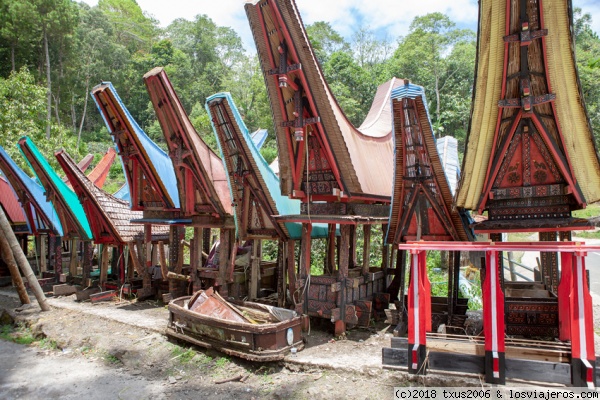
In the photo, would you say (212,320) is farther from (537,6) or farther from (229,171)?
(537,6)

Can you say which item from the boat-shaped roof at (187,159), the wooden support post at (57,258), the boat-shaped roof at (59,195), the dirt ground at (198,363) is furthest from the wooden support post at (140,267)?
the wooden support post at (57,258)

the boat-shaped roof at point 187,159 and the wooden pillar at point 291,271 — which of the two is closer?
the wooden pillar at point 291,271

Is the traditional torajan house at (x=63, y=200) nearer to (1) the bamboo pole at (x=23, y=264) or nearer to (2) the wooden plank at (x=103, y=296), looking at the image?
(2) the wooden plank at (x=103, y=296)

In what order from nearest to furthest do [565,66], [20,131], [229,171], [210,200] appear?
[565,66] < [229,171] < [210,200] < [20,131]

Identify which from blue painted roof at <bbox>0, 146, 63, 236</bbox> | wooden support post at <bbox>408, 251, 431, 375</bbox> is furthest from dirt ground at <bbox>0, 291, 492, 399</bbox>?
blue painted roof at <bbox>0, 146, 63, 236</bbox>

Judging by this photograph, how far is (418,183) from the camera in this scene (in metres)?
7.36

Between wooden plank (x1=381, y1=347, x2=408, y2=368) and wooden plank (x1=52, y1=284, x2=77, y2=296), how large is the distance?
10767 millimetres

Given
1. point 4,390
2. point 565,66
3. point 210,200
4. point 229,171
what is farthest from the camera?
point 210,200

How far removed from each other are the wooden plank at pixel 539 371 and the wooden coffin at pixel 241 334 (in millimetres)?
3348

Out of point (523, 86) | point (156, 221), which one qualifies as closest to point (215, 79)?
point (156, 221)

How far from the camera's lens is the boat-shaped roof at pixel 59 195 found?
472 inches

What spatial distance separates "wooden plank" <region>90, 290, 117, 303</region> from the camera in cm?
1166

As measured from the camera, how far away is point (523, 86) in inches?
225

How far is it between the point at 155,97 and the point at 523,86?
749 centimetres
